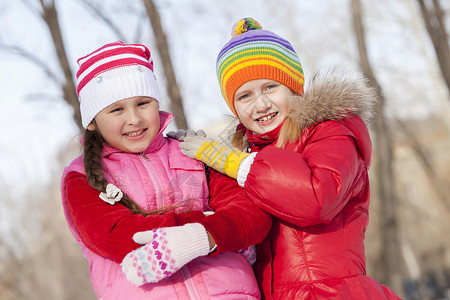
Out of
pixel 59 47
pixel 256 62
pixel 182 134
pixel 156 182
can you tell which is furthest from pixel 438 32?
pixel 156 182

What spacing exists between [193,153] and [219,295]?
2.26 ft

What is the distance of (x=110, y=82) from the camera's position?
214cm

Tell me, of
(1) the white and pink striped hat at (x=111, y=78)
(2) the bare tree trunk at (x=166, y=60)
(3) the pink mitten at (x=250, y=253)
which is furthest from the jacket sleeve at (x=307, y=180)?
(2) the bare tree trunk at (x=166, y=60)

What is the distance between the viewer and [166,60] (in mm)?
4949

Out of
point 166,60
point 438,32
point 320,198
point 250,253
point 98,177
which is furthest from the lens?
point 438,32

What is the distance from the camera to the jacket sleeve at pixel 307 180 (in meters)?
1.83

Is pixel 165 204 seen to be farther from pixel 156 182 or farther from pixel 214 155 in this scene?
pixel 214 155

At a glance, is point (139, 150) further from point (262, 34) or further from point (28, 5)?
point (28, 5)

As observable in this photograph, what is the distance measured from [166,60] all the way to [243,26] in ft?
8.02

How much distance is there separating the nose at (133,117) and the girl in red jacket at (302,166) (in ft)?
0.86

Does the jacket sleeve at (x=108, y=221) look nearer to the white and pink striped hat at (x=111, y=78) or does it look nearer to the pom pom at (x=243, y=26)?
the white and pink striped hat at (x=111, y=78)

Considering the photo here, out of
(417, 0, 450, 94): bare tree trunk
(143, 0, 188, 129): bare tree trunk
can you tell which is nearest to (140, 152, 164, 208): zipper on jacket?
(143, 0, 188, 129): bare tree trunk

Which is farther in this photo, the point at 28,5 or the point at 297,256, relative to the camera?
the point at 28,5

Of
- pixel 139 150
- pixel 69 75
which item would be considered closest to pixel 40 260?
pixel 69 75
